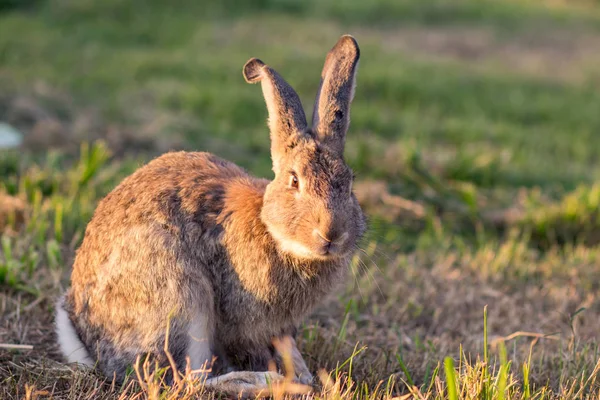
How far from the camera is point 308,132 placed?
3254mm

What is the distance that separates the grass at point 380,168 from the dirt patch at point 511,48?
8 cm

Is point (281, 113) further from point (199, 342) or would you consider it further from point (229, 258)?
point (199, 342)

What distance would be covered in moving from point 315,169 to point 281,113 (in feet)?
1.09

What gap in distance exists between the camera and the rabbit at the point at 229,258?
3.12 meters

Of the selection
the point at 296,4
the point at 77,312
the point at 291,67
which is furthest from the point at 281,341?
the point at 296,4

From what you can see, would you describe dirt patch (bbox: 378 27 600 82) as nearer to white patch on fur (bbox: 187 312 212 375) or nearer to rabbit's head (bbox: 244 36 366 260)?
rabbit's head (bbox: 244 36 366 260)

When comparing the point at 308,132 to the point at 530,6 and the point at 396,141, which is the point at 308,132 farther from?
the point at 530,6

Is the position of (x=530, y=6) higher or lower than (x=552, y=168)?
higher

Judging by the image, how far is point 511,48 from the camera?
14844 mm

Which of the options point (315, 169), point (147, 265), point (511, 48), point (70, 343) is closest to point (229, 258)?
point (147, 265)

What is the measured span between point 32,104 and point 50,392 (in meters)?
5.20

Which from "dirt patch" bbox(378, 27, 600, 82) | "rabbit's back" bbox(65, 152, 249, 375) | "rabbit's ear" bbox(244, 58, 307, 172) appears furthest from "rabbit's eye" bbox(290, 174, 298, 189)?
"dirt patch" bbox(378, 27, 600, 82)

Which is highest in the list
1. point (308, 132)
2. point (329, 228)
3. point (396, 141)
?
point (308, 132)

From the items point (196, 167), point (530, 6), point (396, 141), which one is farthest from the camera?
point (530, 6)
